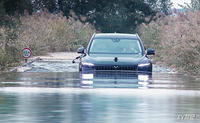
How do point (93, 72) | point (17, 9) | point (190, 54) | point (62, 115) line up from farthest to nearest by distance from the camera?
point (17, 9) → point (190, 54) → point (93, 72) → point (62, 115)

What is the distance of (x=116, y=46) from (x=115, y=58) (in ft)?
6.84

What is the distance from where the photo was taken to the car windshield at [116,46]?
20.3 metres

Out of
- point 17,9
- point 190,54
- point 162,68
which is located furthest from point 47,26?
point 190,54

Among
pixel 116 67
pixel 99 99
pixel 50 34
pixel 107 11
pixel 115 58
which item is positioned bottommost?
pixel 99 99

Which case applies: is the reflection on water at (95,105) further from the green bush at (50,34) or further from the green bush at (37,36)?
the green bush at (50,34)

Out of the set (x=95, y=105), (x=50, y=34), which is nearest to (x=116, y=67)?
(x=95, y=105)

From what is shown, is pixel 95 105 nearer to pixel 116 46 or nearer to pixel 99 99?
Answer: pixel 99 99

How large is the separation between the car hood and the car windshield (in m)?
0.80

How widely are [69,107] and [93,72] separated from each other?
20.9 feet

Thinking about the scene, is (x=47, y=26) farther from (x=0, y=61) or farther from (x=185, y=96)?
(x=185, y=96)

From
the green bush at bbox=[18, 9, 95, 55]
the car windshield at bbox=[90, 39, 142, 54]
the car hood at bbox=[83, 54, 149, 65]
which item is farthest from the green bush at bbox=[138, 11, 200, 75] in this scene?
the green bush at bbox=[18, 9, 95, 55]

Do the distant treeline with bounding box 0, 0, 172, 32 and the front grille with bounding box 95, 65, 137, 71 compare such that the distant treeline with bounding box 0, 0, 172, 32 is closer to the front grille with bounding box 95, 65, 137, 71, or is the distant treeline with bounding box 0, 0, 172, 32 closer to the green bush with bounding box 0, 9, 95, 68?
the green bush with bounding box 0, 9, 95, 68

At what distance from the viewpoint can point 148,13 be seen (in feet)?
202

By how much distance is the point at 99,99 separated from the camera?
13469 mm
